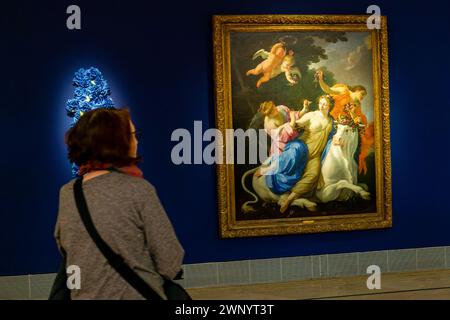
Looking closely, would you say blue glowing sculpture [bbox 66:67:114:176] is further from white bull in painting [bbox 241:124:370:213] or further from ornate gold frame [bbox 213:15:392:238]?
white bull in painting [bbox 241:124:370:213]

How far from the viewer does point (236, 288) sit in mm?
9156

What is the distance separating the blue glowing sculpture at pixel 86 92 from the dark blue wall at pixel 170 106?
12 cm

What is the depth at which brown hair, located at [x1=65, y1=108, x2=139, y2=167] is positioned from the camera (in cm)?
317

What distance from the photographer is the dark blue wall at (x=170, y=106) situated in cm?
883

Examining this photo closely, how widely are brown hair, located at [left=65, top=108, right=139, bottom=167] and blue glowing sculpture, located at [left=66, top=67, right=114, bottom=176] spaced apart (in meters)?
5.74

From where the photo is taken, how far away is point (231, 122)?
923 centimetres

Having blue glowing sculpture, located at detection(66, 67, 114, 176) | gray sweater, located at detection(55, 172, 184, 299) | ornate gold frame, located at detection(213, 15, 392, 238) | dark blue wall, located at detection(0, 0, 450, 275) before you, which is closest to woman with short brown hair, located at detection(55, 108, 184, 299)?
gray sweater, located at detection(55, 172, 184, 299)

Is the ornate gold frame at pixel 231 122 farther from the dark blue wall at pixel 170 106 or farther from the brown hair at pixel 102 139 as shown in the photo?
the brown hair at pixel 102 139

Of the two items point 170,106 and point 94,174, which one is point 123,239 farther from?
point 170,106

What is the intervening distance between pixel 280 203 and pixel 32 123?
3.21 m

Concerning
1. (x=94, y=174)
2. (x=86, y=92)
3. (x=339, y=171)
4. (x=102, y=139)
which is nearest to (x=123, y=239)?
(x=94, y=174)

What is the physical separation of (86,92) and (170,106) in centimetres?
104

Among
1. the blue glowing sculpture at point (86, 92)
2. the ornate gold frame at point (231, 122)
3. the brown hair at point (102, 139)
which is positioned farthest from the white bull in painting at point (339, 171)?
the brown hair at point (102, 139)

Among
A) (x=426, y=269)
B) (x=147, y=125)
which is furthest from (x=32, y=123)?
(x=426, y=269)
